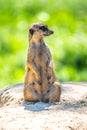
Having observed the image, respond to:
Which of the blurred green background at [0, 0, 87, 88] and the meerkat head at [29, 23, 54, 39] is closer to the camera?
the meerkat head at [29, 23, 54, 39]

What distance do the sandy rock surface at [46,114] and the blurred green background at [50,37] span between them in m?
4.02

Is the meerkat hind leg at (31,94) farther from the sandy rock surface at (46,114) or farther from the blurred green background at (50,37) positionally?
the blurred green background at (50,37)

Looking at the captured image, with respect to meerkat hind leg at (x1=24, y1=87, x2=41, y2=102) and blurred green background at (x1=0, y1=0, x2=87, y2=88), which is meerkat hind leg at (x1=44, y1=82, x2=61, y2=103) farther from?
blurred green background at (x1=0, y1=0, x2=87, y2=88)

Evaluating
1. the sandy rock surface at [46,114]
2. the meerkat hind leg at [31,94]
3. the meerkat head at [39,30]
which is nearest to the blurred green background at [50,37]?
the sandy rock surface at [46,114]

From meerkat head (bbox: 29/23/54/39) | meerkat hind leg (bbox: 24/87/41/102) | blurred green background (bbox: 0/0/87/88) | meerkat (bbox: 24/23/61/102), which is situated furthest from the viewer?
blurred green background (bbox: 0/0/87/88)

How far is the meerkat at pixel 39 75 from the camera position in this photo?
7.18 m

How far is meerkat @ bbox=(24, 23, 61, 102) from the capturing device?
23.5 feet

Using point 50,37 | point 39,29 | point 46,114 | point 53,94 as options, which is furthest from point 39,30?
point 50,37

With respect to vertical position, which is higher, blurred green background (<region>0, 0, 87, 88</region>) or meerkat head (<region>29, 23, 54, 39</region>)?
meerkat head (<region>29, 23, 54, 39</region>)

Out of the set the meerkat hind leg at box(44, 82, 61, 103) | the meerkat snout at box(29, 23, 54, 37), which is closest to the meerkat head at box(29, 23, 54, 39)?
the meerkat snout at box(29, 23, 54, 37)

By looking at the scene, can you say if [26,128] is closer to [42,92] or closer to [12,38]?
[42,92]

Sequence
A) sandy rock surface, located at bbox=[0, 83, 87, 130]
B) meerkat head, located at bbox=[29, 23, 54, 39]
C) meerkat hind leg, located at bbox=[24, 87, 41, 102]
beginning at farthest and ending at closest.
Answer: meerkat hind leg, located at bbox=[24, 87, 41, 102] → meerkat head, located at bbox=[29, 23, 54, 39] → sandy rock surface, located at bbox=[0, 83, 87, 130]

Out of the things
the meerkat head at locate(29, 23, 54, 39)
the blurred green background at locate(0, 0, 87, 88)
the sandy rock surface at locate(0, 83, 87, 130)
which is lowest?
the blurred green background at locate(0, 0, 87, 88)

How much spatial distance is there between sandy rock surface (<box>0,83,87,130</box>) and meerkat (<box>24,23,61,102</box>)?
0.35 feet
